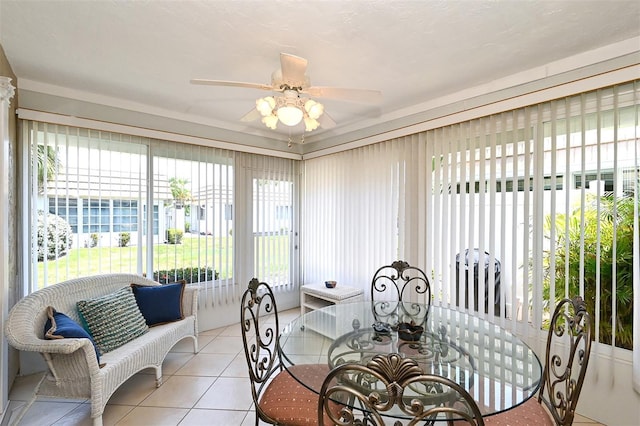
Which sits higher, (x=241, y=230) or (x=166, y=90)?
(x=166, y=90)

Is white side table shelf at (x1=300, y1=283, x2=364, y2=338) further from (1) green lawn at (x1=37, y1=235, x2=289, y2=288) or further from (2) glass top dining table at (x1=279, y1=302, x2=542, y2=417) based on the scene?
(2) glass top dining table at (x1=279, y1=302, x2=542, y2=417)

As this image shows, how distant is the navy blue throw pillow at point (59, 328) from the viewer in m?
1.76

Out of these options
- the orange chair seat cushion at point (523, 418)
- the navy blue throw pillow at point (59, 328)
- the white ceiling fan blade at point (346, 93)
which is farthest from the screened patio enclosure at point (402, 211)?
the white ceiling fan blade at point (346, 93)

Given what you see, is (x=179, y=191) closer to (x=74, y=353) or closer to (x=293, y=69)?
(x=74, y=353)

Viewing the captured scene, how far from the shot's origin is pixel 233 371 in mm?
2590

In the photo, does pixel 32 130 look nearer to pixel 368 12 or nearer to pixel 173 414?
pixel 173 414

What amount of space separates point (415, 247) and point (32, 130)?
3.73 m

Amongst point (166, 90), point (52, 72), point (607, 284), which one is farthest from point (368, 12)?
point (52, 72)

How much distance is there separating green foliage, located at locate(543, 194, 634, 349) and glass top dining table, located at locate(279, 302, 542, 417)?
2.37 ft

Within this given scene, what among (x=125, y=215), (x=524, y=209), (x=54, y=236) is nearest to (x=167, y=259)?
(x=125, y=215)

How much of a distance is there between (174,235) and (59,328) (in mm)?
1517

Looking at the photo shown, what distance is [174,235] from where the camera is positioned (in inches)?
128

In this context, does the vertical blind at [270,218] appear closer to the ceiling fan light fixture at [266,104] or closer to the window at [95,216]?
the window at [95,216]

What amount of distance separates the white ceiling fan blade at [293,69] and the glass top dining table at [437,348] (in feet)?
5.38
